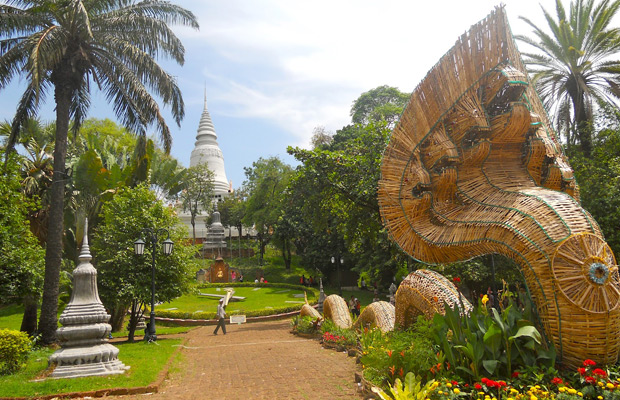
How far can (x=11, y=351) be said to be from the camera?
30.0ft

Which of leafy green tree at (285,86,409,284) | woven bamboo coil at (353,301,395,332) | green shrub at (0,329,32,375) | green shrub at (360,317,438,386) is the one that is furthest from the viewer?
leafy green tree at (285,86,409,284)

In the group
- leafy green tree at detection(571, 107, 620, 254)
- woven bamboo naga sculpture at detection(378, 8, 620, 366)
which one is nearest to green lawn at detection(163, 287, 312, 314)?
leafy green tree at detection(571, 107, 620, 254)

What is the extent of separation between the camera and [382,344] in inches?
295

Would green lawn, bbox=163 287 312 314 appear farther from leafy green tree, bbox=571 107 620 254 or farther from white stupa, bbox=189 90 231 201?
white stupa, bbox=189 90 231 201

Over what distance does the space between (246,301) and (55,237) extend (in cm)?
1761

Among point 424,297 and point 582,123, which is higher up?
point 582,123

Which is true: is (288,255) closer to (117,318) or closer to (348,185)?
(117,318)

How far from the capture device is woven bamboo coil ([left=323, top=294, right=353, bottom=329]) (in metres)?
14.3

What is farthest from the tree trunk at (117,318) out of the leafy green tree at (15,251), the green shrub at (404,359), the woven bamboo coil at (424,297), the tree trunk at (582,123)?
the tree trunk at (582,123)

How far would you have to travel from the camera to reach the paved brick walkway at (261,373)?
7414 millimetres

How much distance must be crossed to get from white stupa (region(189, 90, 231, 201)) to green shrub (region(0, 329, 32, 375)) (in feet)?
165

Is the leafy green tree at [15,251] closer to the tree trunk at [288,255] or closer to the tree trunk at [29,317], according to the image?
the tree trunk at [29,317]

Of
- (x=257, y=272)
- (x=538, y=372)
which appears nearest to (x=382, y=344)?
(x=538, y=372)

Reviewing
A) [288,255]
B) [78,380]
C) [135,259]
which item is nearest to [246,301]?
[288,255]
